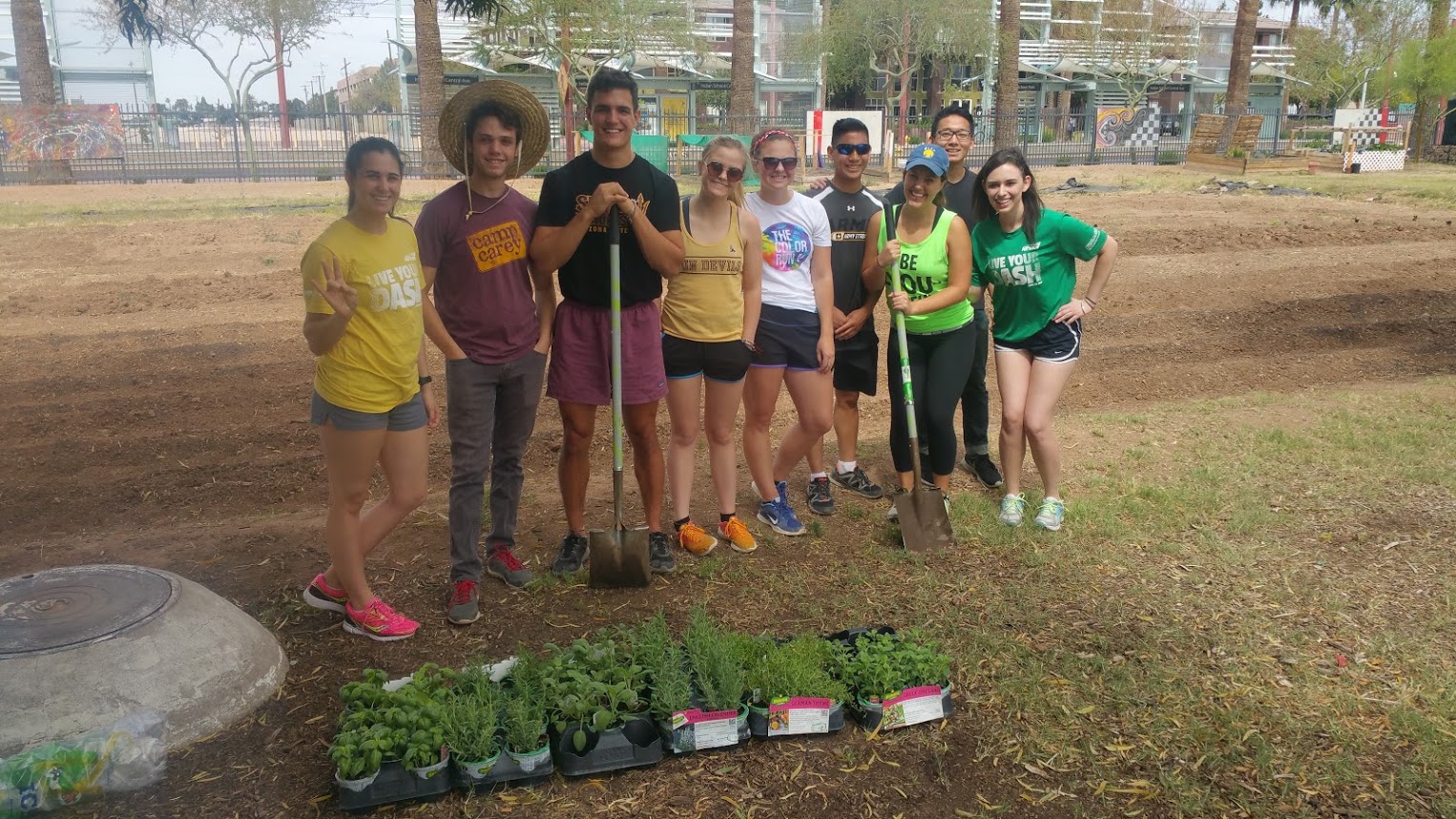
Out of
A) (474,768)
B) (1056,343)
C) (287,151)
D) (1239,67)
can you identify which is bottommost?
(474,768)

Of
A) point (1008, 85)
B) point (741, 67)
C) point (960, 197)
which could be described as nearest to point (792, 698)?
point (960, 197)

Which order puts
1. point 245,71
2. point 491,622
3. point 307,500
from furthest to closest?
point 245,71, point 307,500, point 491,622

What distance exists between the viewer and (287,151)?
92.6 ft

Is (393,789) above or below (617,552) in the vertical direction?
below

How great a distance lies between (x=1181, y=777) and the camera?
3.45 m

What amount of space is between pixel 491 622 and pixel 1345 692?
10.7 feet

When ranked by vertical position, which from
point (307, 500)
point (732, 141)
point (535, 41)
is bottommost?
point (307, 500)

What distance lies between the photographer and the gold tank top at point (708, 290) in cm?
473

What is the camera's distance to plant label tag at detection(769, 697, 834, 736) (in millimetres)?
3594

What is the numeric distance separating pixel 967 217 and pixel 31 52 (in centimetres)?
2168

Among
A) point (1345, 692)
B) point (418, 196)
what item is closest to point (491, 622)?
point (1345, 692)

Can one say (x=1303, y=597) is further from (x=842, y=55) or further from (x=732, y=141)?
(x=842, y=55)

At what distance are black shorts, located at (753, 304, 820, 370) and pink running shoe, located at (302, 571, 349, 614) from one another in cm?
213

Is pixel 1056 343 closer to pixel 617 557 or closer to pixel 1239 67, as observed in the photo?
pixel 617 557
